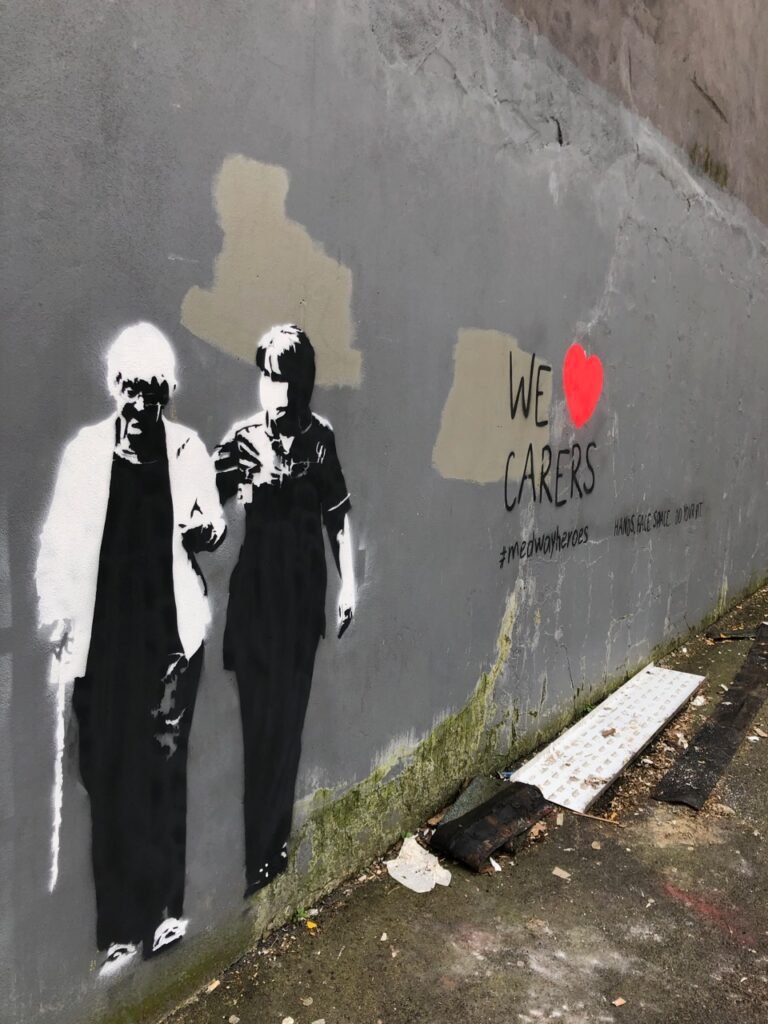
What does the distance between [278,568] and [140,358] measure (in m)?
0.75

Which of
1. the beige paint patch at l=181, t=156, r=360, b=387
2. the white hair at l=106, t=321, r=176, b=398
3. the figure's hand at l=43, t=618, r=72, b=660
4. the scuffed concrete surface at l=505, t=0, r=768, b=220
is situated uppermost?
the scuffed concrete surface at l=505, t=0, r=768, b=220

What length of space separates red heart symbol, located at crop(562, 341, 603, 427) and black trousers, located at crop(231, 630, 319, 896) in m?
1.96

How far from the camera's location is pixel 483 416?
10.4ft

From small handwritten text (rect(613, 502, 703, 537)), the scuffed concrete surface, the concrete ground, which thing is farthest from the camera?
small handwritten text (rect(613, 502, 703, 537))

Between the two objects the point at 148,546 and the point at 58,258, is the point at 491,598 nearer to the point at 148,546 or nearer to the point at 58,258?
the point at 148,546

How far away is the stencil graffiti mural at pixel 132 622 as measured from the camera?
1.82 meters

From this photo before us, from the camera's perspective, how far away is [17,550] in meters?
1.71

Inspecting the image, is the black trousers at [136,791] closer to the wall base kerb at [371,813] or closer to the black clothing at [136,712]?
the black clothing at [136,712]

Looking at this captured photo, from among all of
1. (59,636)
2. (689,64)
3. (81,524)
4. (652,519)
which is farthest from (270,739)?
(689,64)

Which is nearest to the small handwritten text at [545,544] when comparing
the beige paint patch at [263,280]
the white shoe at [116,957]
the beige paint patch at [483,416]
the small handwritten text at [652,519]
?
the beige paint patch at [483,416]

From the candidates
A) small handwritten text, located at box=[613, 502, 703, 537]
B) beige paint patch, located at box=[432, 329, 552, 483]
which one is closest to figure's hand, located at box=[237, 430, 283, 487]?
beige paint patch, located at box=[432, 329, 552, 483]

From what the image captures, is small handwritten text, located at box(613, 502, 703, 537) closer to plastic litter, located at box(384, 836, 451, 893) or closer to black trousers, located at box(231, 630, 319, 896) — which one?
plastic litter, located at box(384, 836, 451, 893)

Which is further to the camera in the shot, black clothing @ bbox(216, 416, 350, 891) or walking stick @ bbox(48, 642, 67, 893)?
black clothing @ bbox(216, 416, 350, 891)

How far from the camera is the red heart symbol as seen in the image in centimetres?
378
